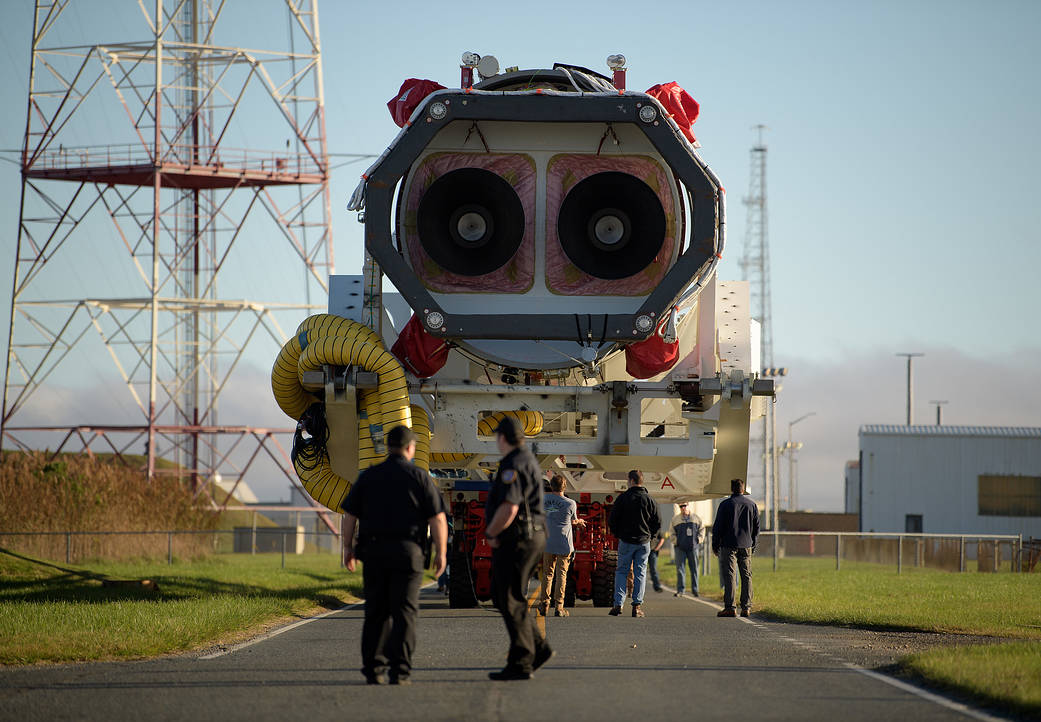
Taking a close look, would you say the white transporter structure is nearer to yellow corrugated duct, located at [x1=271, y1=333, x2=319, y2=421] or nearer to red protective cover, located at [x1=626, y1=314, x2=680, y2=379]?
red protective cover, located at [x1=626, y1=314, x2=680, y2=379]

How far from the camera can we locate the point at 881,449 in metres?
61.9

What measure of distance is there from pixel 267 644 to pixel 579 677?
3.99 metres

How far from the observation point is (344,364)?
47.0 feet

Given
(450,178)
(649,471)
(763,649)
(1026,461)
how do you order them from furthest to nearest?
(1026,461) < (649,471) < (450,178) < (763,649)

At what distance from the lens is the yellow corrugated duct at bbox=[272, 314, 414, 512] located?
1409 cm

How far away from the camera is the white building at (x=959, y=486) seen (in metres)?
60.9

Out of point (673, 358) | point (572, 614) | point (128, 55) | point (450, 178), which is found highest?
point (128, 55)

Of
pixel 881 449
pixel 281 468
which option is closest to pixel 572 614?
pixel 281 468

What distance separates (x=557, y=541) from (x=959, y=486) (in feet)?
157

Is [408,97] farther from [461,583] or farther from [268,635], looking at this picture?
[461,583]

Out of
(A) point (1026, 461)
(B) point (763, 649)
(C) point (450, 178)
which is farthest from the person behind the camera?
(A) point (1026, 461)

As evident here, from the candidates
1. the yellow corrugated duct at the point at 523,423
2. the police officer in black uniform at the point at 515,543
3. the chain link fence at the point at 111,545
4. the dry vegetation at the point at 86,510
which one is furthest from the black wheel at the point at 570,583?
the dry vegetation at the point at 86,510

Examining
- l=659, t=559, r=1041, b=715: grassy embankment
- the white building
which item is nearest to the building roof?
the white building

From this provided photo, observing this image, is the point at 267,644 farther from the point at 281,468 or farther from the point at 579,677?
the point at 281,468
